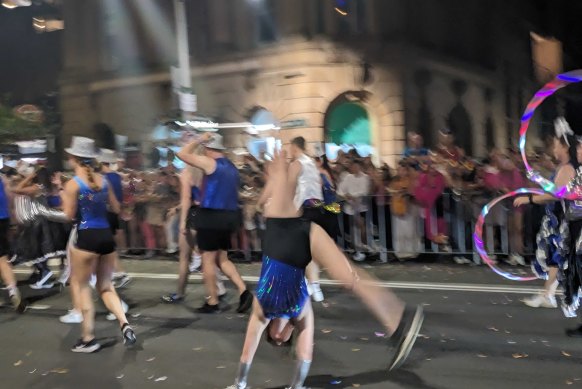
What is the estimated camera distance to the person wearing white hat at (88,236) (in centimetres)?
530

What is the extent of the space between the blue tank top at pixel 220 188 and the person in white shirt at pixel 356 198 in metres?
3.49

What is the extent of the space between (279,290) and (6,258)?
15.6 ft

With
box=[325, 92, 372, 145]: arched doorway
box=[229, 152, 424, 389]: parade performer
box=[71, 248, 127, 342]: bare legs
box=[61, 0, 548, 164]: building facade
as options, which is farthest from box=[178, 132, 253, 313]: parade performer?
box=[325, 92, 372, 145]: arched doorway

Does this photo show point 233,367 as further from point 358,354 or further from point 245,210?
point 245,210

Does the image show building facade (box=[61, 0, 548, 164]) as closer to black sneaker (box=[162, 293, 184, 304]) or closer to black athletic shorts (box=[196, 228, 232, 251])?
black sneaker (box=[162, 293, 184, 304])

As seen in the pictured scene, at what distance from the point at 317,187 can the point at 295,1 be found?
1471 centimetres

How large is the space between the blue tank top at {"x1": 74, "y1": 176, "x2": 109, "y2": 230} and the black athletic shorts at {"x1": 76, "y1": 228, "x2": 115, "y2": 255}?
0.04 metres

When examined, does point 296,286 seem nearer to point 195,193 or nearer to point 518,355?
point 518,355

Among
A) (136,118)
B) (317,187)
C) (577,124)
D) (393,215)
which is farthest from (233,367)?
(136,118)

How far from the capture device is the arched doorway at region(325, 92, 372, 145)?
1845cm

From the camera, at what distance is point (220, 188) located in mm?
6387

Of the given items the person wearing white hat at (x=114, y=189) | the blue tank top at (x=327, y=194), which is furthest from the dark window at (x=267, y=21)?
the blue tank top at (x=327, y=194)

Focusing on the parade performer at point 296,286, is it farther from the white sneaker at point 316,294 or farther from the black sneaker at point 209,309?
the white sneaker at point 316,294

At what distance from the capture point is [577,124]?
1044 cm
